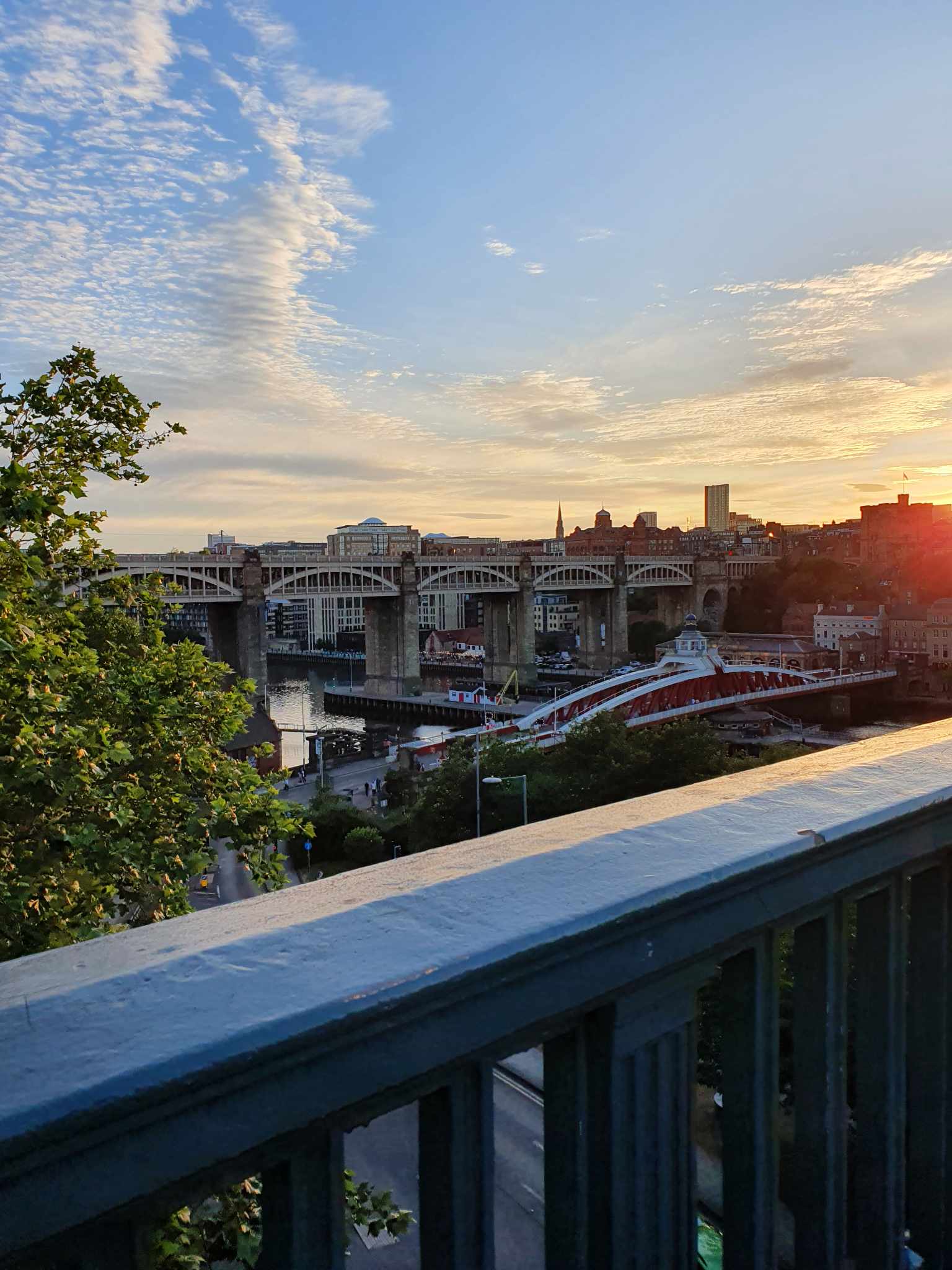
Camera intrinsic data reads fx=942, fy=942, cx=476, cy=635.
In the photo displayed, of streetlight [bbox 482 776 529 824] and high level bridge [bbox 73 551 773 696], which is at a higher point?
high level bridge [bbox 73 551 773 696]

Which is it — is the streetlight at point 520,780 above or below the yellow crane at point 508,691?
above

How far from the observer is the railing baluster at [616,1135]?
3.04 ft

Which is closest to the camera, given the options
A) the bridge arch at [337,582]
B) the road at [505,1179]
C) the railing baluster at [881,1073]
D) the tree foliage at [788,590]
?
the railing baluster at [881,1073]

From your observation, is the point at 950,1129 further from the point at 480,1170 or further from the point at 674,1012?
the point at 480,1170

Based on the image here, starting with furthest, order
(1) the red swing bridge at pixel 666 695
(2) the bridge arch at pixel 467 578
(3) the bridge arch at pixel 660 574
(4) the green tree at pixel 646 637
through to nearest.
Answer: (3) the bridge arch at pixel 660 574, (4) the green tree at pixel 646 637, (2) the bridge arch at pixel 467 578, (1) the red swing bridge at pixel 666 695

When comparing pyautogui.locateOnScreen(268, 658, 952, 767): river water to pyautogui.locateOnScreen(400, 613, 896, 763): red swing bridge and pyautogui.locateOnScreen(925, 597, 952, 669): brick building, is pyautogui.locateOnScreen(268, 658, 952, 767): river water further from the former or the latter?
pyautogui.locateOnScreen(925, 597, 952, 669): brick building

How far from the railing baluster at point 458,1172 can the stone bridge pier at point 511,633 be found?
5325 centimetres

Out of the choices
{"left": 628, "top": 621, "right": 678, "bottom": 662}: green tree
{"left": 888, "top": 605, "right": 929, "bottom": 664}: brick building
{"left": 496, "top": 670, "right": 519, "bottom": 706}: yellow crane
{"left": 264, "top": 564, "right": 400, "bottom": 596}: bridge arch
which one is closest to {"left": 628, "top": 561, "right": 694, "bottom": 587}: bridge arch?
{"left": 628, "top": 621, "right": 678, "bottom": 662}: green tree

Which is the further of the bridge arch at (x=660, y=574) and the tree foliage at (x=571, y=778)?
the bridge arch at (x=660, y=574)

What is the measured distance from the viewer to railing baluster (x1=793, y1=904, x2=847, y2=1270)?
114 cm

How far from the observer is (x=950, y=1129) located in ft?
4.54

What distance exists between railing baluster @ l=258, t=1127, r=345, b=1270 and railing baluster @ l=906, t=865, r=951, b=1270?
0.96m

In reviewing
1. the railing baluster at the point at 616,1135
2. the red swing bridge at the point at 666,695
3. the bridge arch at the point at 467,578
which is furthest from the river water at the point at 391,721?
the railing baluster at the point at 616,1135

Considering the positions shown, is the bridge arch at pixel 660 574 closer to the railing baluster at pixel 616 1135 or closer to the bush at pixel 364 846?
the bush at pixel 364 846
